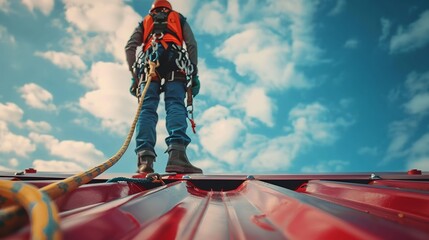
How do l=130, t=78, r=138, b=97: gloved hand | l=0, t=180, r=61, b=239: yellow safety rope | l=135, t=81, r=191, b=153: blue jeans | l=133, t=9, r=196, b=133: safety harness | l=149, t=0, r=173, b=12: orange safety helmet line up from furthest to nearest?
l=149, t=0, r=173, b=12: orange safety helmet → l=130, t=78, r=138, b=97: gloved hand → l=133, t=9, r=196, b=133: safety harness → l=135, t=81, r=191, b=153: blue jeans → l=0, t=180, r=61, b=239: yellow safety rope

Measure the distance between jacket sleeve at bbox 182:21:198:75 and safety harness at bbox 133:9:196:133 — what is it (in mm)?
50

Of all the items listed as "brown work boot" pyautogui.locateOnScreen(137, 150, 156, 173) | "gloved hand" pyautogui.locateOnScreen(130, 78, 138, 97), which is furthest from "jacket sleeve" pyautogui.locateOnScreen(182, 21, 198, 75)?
"brown work boot" pyautogui.locateOnScreen(137, 150, 156, 173)

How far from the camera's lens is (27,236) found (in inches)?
11.6

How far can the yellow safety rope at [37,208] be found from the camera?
0.28 meters

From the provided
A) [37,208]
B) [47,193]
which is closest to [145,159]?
[47,193]

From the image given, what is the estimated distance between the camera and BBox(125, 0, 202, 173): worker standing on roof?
2279 mm

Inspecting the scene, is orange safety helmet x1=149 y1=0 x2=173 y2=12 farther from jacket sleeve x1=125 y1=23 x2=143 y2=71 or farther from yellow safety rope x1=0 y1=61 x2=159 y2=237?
yellow safety rope x1=0 y1=61 x2=159 y2=237

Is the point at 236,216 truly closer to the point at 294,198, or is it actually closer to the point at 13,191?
the point at 294,198

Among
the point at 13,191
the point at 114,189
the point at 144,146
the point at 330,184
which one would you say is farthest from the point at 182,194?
the point at 144,146

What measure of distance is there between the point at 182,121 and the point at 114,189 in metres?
1.61

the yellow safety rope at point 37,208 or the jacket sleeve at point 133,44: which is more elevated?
the jacket sleeve at point 133,44

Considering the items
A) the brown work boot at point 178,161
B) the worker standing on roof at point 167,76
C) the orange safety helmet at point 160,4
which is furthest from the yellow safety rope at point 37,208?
the orange safety helmet at point 160,4

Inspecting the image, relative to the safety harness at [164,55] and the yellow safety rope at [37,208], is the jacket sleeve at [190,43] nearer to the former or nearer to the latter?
the safety harness at [164,55]

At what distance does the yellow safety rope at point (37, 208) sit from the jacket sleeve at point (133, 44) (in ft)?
8.97
